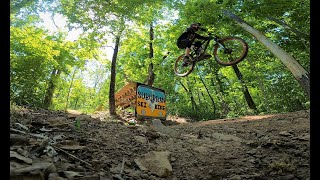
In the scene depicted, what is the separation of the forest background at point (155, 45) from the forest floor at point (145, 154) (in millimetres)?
4439

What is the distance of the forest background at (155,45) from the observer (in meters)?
11.2

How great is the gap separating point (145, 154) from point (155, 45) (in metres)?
16.0

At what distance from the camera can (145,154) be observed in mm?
5023

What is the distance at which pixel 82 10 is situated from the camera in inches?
553

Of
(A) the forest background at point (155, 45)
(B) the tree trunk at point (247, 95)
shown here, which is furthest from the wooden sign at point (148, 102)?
(B) the tree trunk at point (247, 95)

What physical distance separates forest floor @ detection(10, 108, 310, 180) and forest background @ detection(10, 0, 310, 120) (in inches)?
175

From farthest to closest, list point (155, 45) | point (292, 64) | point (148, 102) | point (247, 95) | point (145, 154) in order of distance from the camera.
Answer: point (155, 45) → point (247, 95) → point (148, 102) → point (292, 64) → point (145, 154)

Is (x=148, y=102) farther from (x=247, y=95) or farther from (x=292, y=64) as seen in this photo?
(x=247, y=95)

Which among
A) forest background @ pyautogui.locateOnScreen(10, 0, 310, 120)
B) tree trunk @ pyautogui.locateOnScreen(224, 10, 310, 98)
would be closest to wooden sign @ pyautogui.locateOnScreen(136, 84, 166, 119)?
forest background @ pyautogui.locateOnScreen(10, 0, 310, 120)

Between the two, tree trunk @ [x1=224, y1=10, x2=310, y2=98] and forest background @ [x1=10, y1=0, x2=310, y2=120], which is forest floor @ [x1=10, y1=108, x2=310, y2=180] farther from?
forest background @ [x1=10, y1=0, x2=310, y2=120]

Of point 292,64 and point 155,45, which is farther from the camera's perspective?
point 155,45

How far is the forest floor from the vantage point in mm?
3585

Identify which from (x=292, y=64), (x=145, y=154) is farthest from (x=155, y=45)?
(x=145, y=154)
